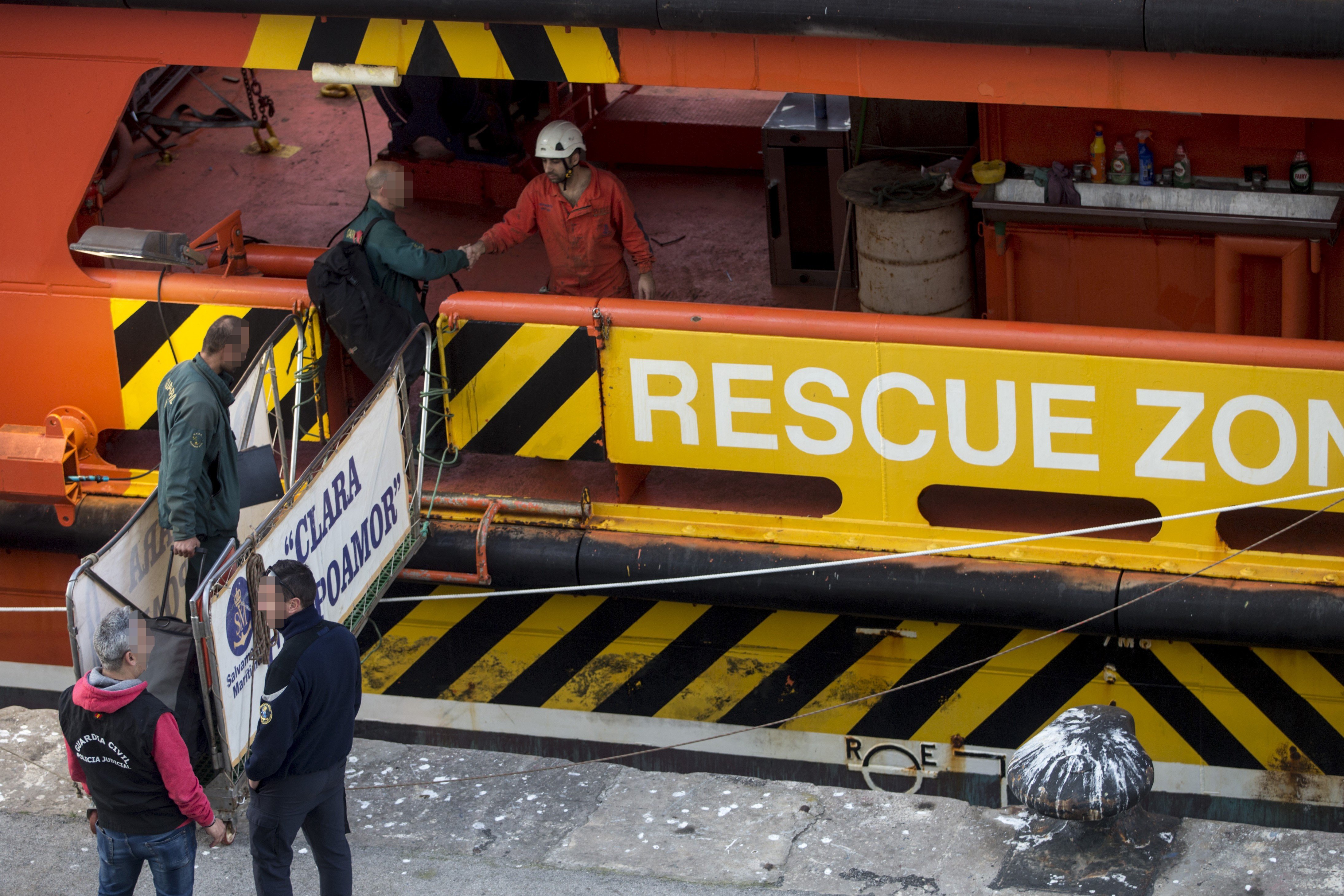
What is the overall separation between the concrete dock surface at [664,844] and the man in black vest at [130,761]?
1.59 ft

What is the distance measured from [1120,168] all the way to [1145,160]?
0.26ft

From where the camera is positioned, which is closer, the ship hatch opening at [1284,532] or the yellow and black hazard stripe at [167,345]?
the ship hatch opening at [1284,532]

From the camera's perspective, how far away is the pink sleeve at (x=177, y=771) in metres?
3.69

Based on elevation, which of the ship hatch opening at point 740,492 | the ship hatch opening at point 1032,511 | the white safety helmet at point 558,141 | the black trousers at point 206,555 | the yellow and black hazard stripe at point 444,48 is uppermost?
the yellow and black hazard stripe at point 444,48

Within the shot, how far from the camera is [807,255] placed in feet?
21.6

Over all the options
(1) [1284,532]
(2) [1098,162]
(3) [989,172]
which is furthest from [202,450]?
(1) [1284,532]

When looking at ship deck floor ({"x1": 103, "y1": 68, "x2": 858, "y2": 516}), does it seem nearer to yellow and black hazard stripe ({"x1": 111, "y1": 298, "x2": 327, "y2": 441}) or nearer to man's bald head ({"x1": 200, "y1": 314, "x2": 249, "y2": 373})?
yellow and black hazard stripe ({"x1": 111, "y1": 298, "x2": 327, "y2": 441})

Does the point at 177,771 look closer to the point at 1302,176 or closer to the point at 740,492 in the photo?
the point at 740,492

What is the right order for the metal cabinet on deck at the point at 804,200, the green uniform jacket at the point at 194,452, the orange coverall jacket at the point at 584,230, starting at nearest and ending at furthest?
1. the green uniform jacket at the point at 194,452
2. the orange coverall jacket at the point at 584,230
3. the metal cabinet on deck at the point at 804,200

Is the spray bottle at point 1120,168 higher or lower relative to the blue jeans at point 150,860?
higher

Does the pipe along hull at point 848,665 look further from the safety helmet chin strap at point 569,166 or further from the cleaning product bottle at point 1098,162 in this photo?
the cleaning product bottle at point 1098,162

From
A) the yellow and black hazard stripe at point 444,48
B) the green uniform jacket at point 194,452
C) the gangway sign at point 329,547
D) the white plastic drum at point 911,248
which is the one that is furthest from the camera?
the white plastic drum at point 911,248

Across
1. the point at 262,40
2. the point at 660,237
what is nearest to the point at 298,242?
the point at 660,237

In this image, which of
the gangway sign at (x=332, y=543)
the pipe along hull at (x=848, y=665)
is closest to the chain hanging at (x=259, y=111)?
the pipe along hull at (x=848, y=665)
